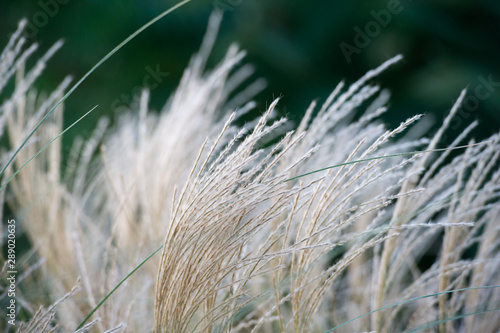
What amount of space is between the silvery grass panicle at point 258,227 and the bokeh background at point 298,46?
0.20 m

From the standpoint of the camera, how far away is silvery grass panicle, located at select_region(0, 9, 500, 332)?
644 mm

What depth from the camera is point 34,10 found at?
211cm

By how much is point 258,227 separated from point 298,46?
1361 mm

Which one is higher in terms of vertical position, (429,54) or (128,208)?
(128,208)

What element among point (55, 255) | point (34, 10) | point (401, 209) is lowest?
point (401, 209)

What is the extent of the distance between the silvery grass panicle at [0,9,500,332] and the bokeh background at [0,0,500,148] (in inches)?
8.0

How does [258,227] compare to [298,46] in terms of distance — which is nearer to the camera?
[258,227]

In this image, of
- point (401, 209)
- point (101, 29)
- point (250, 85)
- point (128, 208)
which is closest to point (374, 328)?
point (401, 209)

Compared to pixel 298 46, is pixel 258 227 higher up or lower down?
lower down

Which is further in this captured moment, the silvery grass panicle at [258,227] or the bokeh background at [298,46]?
the bokeh background at [298,46]

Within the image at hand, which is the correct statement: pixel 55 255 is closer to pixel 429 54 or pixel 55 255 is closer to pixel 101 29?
pixel 101 29

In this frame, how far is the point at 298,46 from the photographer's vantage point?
74.3 inches

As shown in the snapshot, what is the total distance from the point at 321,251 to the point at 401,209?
0.22 metres

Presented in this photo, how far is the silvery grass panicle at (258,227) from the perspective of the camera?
64cm
